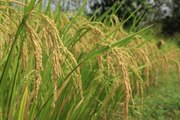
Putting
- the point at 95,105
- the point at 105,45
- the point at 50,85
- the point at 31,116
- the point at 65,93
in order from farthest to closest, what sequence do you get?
the point at 95,105
the point at 65,93
the point at 50,85
the point at 31,116
the point at 105,45

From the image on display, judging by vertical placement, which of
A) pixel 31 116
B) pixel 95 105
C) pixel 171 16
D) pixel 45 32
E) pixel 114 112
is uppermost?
pixel 45 32

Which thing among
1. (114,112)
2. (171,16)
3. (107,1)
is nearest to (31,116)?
(114,112)

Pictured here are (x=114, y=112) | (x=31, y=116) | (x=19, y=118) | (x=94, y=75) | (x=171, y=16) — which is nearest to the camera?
(x=19, y=118)

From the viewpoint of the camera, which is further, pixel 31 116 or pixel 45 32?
pixel 31 116

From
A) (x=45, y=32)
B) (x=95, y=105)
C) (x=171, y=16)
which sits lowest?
(x=171, y=16)

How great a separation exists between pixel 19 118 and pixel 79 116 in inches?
29.7

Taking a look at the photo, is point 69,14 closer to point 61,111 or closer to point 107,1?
point 61,111

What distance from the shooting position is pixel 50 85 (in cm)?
212

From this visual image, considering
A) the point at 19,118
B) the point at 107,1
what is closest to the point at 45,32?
the point at 19,118

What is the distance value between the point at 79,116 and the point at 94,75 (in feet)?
1.15

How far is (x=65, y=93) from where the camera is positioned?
7.64 feet

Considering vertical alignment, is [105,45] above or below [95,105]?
above

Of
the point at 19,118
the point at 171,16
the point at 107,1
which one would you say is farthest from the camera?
the point at 171,16

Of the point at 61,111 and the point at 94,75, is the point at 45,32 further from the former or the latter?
the point at 94,75
